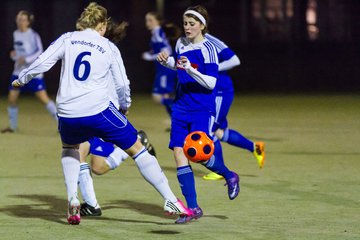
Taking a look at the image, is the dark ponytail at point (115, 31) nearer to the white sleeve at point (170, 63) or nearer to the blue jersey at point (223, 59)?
the white sleeve at point (170, 63)

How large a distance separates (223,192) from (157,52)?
7093 mm

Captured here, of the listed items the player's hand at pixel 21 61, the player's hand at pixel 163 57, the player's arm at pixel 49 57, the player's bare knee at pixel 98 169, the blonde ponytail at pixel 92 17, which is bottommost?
the player's bare knee at pixel 98 169

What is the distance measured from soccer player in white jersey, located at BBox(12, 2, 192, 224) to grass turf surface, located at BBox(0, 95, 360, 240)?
370 mm

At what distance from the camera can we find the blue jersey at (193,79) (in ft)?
28.3

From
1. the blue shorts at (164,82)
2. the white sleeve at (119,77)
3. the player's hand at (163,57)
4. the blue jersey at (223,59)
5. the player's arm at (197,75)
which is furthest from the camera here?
the blue shorts at (164,82)

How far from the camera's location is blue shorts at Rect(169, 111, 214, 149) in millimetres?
8641

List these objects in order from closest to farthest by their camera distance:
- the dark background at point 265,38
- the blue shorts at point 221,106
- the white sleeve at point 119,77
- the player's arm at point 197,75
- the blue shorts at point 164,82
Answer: the white sleeve at point 119,77, the player's arm at point 197,75, the blue shorts at point 221,106, the blue shorts at point 164,82, the dark background at point 265,38

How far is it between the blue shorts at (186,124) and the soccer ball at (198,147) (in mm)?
145

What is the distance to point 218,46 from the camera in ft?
34.8

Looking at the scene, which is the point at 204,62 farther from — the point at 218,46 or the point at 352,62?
the point at 352,62

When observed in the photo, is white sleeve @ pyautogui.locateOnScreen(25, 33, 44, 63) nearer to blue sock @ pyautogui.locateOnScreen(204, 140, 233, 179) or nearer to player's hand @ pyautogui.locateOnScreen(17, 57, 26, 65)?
player's hand @ pyautogui.locateOnScreen(17, 57, 26, 65)

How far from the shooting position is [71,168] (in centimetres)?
819

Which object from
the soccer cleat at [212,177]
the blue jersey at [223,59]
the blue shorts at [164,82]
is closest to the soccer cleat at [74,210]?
the soccer cleat at [212,177]

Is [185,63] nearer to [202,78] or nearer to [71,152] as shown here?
[202,78]
